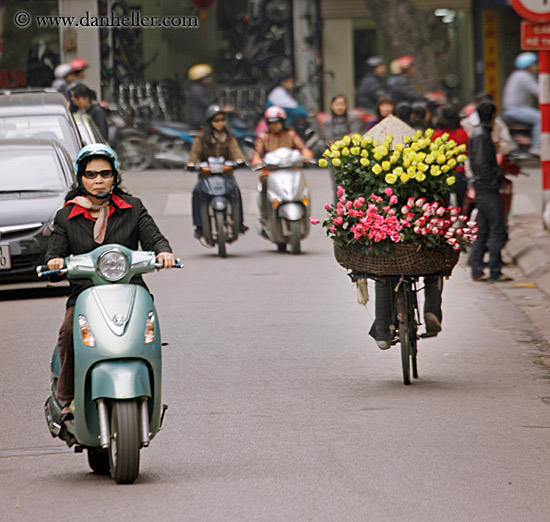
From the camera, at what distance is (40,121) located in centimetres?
1394

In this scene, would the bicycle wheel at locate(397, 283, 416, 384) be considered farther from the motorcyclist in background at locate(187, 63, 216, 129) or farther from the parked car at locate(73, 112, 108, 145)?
the motorcyclist in background at locate(187, 63, 216, 129)

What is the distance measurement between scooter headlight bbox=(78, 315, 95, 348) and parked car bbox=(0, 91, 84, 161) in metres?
7.64

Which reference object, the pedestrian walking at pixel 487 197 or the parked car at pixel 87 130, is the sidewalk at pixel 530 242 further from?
the parked car at pixel 87 130

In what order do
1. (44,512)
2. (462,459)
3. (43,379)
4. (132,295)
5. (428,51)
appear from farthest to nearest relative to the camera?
(428,51) < (43,379) < (462,459) < (132,295) < (44,512)

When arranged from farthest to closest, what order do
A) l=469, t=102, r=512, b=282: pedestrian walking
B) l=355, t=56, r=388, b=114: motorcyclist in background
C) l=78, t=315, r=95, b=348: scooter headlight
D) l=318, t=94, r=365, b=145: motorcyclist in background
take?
l=355, t=56, r=388, b=114: motorcyclist in background < l=318, t=94, r=365, b=145: motorcyclist in background < l=469, t=102, r=512, b=282: pedestrian walking < l=78, t=315, r=95, b=348: scooter headlight

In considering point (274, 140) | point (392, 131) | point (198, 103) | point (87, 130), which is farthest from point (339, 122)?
point (392, 131)

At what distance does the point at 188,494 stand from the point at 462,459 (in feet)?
4.55

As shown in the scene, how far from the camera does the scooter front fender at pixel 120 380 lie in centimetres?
574

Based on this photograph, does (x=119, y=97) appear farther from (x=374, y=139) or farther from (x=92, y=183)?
(x=92, y=183)

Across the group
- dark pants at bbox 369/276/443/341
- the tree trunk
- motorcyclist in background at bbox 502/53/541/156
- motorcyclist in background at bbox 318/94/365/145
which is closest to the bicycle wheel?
dark pants at bbox 369/276/443/341

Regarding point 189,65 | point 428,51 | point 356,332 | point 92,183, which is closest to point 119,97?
point 189,65

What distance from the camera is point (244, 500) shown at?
5707 millimetres

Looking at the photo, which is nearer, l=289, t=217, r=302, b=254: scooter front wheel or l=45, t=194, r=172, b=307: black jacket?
l=45, t=194, r=172, b=307: black jacket

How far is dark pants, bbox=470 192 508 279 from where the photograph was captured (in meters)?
13.1
